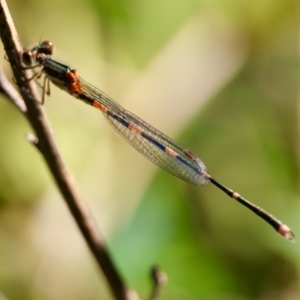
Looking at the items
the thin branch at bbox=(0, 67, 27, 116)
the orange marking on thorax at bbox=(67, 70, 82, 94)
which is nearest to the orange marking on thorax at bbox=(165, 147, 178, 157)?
the orange marking on thorax at bbox=(67, 70, 82, 94)

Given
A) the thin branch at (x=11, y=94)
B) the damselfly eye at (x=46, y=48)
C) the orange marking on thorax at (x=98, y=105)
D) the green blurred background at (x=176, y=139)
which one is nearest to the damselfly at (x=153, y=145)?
the orange marking on thorax at (x=98, y=105)

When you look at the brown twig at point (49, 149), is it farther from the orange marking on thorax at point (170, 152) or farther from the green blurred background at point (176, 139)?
the green blurred background at point (176, 139)

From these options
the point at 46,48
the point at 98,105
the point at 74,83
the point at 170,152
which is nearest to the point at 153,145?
the point at 170,152

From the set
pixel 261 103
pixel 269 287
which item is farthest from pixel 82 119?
pixel 269 287

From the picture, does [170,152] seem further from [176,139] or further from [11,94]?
[11,94]

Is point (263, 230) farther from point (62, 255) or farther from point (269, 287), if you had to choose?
point (62, 255)

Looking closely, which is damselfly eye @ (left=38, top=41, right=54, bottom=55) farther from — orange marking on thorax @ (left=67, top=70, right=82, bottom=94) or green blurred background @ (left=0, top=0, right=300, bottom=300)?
green blurred background @ (left=0, top=0, right=300, bottom=300)
